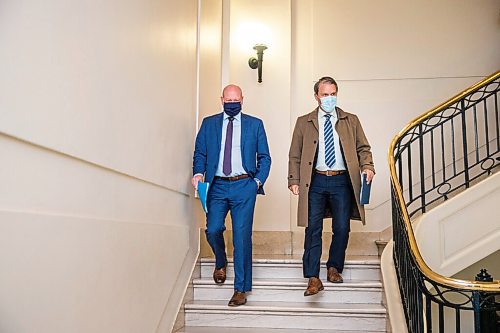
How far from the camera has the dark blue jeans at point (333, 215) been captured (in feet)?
12.9

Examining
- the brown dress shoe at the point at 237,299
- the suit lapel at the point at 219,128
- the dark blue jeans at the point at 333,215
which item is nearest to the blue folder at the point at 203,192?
the suit lapel at the point at 219,128

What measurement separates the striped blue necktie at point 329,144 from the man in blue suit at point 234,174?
418mm

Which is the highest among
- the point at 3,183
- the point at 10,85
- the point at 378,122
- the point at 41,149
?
the point at 378,122

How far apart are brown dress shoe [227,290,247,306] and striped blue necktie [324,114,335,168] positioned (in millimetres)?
1084

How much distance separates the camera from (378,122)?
5820mm

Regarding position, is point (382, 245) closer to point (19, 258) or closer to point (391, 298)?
point (391, 298)

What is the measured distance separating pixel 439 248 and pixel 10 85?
3344 mm

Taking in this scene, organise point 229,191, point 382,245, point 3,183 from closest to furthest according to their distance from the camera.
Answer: point 3,183, point 229,191, point 382,245

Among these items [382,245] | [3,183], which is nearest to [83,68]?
[3,183]

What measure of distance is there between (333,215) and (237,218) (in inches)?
27.0

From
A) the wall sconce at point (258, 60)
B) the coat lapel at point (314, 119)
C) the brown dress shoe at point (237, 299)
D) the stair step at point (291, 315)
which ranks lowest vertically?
the stair step at point (291, 315)

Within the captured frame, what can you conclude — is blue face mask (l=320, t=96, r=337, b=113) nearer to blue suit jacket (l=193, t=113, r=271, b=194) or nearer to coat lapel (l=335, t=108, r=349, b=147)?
coat lapel (l=335, t=108, r=349, b=147)

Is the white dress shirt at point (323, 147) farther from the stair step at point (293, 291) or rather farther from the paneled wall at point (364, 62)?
the paneled wall at point (364, 62)

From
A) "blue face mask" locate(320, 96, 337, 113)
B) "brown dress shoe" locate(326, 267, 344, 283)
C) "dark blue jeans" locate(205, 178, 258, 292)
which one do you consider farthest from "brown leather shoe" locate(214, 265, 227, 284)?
"blue face mask" locate(320, 96, 337, 113)
